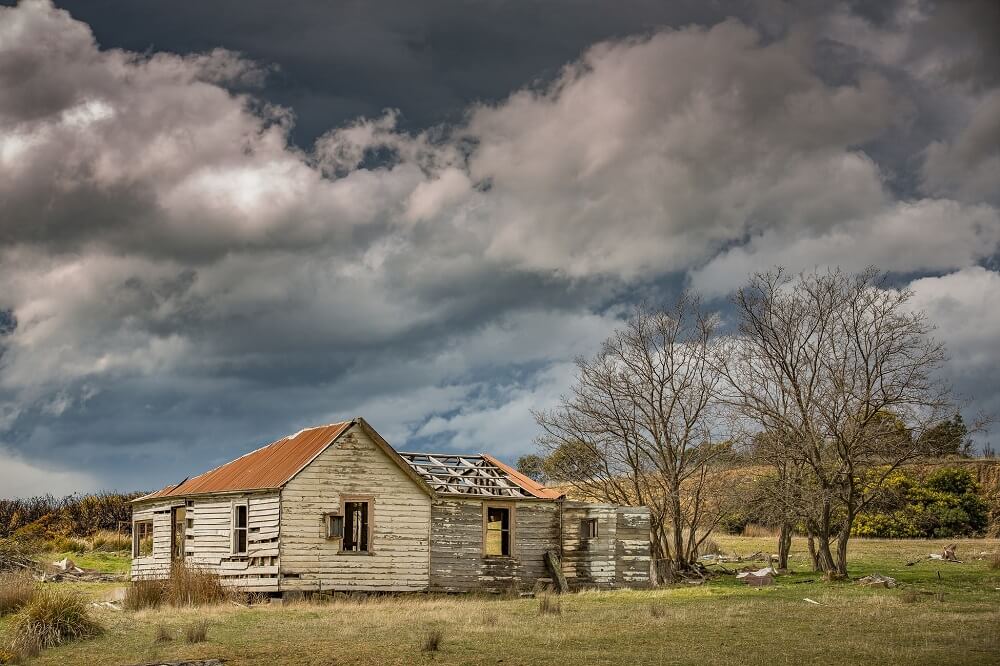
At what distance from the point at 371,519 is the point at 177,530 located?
8.62m

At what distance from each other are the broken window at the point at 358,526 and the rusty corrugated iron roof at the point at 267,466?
2.13m

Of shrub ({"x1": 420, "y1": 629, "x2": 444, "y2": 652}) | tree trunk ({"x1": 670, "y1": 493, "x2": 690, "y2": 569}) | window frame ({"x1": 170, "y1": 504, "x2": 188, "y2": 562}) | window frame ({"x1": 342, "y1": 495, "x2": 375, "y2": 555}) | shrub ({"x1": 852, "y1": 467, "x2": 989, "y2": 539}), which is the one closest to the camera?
shrub ({"x1": 420, "y1": 629, "x2": 444, "y2": 652})

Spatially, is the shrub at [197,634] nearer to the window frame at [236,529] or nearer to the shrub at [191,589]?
the shrub at [191,589]

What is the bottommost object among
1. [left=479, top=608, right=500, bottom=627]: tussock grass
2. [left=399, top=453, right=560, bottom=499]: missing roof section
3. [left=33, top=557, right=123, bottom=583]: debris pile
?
[left=33, top=557, right=123, bottom=583]: debris pile

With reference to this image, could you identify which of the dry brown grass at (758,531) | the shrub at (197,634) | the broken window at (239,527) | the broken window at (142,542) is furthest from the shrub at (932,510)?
the shrub at (197,634)

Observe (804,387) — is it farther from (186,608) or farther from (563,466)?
(186,608)

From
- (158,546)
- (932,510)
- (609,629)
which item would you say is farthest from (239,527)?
(932,510)

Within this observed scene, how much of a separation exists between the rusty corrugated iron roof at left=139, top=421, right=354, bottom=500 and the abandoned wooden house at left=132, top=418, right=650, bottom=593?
0.08 meters

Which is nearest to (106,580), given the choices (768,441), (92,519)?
(92,519)

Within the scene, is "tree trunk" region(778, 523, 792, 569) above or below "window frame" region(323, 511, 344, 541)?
below

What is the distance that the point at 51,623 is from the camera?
19.4 metres

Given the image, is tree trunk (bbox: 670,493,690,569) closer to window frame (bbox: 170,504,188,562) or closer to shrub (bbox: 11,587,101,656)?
window frame (bbox: 170,504,188,562)

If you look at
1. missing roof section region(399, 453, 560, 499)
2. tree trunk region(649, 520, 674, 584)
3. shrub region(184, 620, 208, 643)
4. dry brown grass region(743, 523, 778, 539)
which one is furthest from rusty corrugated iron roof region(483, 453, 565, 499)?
dry brown grass region(743, 523, 778, 539)

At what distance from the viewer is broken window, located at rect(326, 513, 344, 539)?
30844mm
